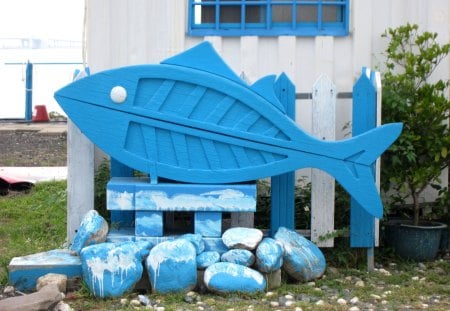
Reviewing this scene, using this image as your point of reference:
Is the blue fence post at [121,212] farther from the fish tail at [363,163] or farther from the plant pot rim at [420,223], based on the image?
the plant pot rim at [420,223]

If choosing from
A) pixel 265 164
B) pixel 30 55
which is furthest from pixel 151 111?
pixel 30 55

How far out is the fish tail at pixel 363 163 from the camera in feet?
16.0

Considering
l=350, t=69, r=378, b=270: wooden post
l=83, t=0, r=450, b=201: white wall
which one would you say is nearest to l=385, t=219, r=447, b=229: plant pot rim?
l=350, t=69, r=378, b=270: wooden post

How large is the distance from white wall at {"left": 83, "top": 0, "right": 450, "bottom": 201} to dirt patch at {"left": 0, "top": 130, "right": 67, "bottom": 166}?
20.0ft

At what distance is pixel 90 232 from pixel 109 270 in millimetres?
374

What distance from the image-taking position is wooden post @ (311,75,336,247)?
17.4 feet

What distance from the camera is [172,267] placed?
459cm

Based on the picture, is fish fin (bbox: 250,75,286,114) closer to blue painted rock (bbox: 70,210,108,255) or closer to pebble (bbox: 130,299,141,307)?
blue painted rock (bbox: 70,210,108,255)

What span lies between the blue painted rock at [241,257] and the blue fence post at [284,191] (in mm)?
621

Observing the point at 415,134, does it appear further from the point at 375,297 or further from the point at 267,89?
the point at 375,297

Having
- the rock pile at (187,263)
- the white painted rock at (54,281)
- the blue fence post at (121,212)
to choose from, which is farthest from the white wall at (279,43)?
the white painted rock at (54,281)

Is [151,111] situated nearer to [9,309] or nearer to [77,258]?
[77,258]

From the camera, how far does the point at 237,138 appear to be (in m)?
5.02

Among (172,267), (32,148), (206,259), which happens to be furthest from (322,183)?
(32,148)
